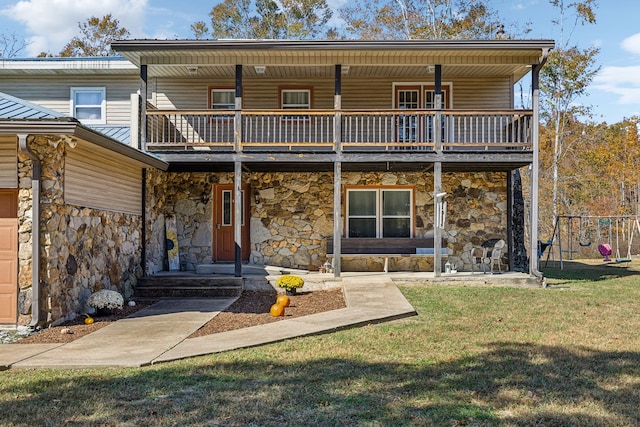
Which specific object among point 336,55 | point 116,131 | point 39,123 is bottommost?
point 39,123

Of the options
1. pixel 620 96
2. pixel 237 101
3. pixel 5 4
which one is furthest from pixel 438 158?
pixel 5 4

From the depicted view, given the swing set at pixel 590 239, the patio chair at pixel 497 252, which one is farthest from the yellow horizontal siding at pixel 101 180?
the swing set at pixel 590 239

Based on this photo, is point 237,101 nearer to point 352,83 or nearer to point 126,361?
point 352,83

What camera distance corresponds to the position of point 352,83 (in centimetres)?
1472

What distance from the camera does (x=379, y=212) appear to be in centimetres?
1470

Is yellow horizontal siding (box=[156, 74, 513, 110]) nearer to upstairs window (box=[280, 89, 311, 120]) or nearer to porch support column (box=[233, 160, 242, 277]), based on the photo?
upstairs window (box=[280, 89, 311, 120])

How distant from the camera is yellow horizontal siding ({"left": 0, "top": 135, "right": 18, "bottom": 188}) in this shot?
821 centimetres

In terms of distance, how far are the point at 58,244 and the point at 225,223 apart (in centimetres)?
630

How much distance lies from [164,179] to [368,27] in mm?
16302

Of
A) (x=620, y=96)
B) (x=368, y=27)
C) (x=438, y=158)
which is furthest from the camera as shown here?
(x=620, y=96)

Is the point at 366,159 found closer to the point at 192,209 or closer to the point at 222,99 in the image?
the point at 222,99

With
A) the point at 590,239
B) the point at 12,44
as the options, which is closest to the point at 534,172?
the point at 590,239

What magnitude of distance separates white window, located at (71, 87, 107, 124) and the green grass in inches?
403

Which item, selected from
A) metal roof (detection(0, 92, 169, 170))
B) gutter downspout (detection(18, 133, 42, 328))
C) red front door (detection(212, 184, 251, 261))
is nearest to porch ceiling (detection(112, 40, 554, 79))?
red front door (detection(212, 184, 251, 261))
